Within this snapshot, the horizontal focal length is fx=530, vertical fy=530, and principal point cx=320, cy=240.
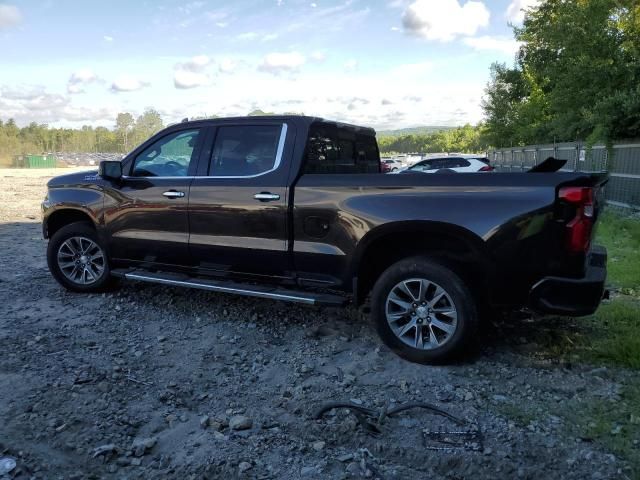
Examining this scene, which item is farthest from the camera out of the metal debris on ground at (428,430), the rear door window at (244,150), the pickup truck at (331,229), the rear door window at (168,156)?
the rear door window at (168,156)

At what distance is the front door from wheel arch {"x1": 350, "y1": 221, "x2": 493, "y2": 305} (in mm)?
1778

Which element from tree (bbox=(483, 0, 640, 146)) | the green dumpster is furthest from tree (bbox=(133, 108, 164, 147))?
tree (bbox=(483, 0, 640, 146))

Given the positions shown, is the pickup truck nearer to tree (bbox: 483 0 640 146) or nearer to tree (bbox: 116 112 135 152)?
tree (bbox: 483 0 640 146)

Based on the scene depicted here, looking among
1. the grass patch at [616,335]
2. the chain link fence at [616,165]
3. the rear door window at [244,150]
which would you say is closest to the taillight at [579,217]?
the grass patch at [616,335]

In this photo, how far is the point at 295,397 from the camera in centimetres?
356

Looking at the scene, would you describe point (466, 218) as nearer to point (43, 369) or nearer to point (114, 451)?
point (114, 451)

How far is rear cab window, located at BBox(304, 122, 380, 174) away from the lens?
471cm

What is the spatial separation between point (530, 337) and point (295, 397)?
87.9 inches

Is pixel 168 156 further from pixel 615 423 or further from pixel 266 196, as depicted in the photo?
pixel 615 423

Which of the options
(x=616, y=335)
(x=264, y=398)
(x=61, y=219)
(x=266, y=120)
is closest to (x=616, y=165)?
(x=616, y=335)

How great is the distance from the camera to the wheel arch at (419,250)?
3.84m

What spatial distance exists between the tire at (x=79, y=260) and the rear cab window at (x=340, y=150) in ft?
8.58

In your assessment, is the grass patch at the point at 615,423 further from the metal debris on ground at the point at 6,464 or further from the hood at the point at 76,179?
the hood at the point at 76,179

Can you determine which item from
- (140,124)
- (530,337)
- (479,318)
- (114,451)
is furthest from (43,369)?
(140,124)
